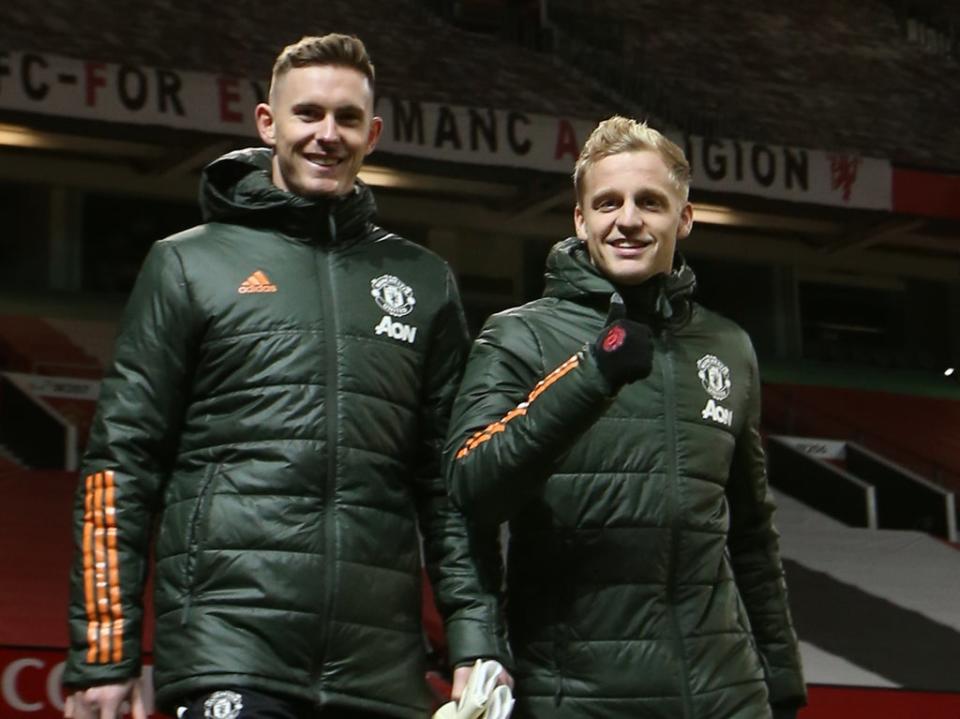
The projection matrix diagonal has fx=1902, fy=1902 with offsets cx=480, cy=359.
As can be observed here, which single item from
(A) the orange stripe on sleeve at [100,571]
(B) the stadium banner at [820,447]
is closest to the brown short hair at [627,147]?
(A) the orange stripe on sleeve at [100,571]

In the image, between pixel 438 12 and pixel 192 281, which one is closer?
pixel 192 281

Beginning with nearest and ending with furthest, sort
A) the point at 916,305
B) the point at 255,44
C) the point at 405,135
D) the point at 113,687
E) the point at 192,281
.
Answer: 1. the point at 113,687
2. the point at 192,281
3. the point at 405,135
4. the point at 255,44
5. the point at 916,305

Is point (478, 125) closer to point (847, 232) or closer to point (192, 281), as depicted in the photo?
point (847, 232)

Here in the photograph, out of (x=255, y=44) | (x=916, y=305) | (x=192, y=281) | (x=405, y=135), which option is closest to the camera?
(x=192, y=281)

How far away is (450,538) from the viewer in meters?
2.83

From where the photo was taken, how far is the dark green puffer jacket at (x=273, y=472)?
265 cm

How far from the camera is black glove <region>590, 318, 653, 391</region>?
256 centimetres

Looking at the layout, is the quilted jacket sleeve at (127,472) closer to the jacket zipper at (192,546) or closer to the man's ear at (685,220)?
the jacket zipper at (192,546)

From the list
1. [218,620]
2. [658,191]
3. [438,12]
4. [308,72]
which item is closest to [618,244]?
[658,191]

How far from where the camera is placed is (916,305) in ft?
50.1

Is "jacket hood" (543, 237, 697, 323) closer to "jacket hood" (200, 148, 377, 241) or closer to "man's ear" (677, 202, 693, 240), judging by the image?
"man's ear" (677, 202, 693, 240)

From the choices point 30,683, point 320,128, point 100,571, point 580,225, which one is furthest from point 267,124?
point 30,683

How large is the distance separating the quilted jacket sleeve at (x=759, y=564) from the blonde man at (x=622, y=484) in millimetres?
70

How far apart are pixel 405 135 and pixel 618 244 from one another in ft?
27.3
